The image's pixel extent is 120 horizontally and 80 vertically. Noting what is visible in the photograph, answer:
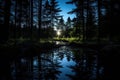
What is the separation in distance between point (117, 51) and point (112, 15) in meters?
7.76

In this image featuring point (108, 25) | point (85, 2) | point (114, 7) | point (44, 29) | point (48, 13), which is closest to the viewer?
point (114, 7)

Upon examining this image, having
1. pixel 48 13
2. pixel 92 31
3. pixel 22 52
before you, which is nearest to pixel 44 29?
pixel 48 13

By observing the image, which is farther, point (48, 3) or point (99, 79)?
point (48, 3)

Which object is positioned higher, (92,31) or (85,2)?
(85,2)

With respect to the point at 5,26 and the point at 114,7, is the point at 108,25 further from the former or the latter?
the point at 5,26

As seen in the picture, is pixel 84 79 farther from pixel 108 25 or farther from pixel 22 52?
pixel 22 52

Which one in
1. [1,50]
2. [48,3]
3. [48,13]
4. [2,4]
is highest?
[48,3]

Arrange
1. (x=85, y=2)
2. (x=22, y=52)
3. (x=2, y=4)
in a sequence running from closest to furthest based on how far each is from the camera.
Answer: (x=22, y=52) < (x=2, y=4) < (x=85, y=2)

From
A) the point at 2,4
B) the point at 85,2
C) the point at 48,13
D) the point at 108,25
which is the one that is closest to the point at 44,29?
the point at 48,13

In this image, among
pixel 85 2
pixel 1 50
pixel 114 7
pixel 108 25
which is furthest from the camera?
pixel 85 2

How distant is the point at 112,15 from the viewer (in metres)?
7.05


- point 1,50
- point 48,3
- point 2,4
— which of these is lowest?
point 1,50

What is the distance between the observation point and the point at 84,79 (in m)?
7.47

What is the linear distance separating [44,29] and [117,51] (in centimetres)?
4825
